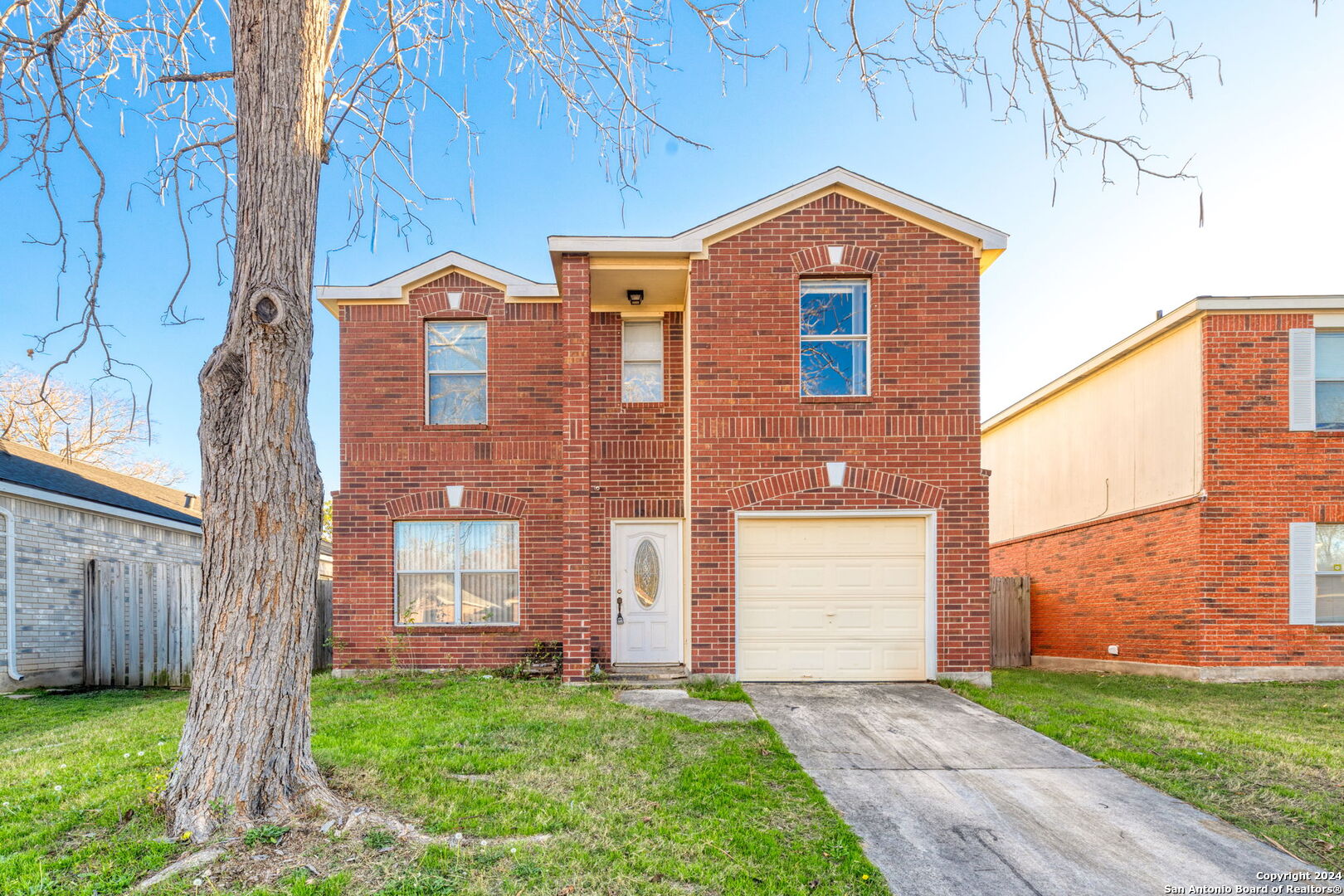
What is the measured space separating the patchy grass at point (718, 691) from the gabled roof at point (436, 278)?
6.24 metres

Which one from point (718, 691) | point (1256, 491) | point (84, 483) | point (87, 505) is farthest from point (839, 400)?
point (84, 483)

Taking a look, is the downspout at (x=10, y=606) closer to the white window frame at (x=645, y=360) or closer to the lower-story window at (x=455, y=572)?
the lower-story window at (x=455, y=572)

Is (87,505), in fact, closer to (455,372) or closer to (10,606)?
(10,606)

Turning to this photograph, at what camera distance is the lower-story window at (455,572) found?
11.4 metres

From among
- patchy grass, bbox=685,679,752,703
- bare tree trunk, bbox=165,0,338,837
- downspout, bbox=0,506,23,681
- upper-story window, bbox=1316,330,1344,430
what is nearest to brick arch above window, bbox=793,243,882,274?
patchy grass, bbox=685,679,752,703

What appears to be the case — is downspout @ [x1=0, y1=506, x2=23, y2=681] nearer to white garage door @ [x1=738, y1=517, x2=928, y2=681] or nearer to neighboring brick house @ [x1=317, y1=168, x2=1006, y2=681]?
neighboring brick house @ [x1=317, y1=168, x2=1006, y2=681]

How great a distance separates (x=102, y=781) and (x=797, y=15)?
7261 mm

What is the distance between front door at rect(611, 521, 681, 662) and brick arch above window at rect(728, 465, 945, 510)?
56.7 inches

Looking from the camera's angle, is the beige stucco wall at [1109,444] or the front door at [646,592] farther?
the beige stucco wall at [1109,444]

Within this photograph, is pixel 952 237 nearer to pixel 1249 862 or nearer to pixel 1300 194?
pixel 1300 194

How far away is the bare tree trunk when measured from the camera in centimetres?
450

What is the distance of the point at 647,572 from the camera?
1101 cm

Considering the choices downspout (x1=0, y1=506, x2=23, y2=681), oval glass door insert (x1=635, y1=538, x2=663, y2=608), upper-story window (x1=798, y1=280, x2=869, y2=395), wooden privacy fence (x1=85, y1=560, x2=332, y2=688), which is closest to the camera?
upper-story window (x1=798, y1=280, x2=869, y2=395)

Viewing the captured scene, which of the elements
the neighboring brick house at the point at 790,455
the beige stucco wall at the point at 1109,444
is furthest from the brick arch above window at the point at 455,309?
the beige stucco wall at the point at 1109,444
